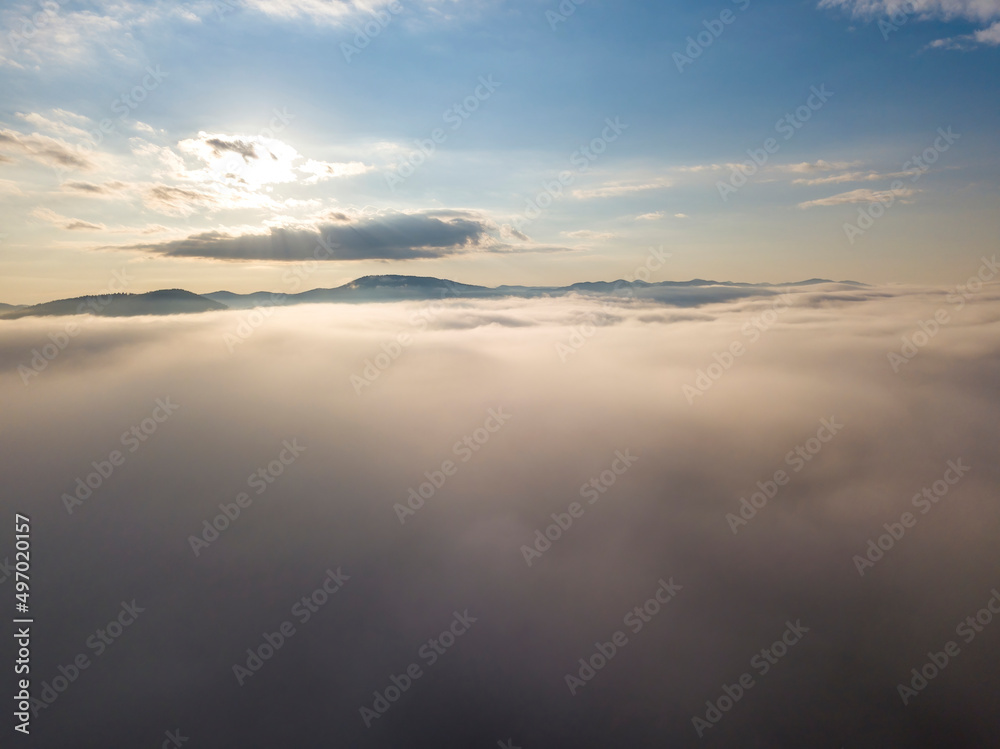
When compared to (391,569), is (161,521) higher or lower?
higher

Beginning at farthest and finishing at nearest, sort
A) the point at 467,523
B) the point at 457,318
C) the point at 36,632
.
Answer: the point at 457,318, the point at 467,523, the point at 36,632

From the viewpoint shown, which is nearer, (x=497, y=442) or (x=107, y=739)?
(x=107, y=739)

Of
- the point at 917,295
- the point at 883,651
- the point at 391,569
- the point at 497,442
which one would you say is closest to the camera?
the point at 883,651

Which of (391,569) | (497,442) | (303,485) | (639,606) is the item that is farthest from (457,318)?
(639,606)

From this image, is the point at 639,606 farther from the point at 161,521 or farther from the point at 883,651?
the point at 161,521

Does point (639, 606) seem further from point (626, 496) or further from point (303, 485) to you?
point (303, 485)

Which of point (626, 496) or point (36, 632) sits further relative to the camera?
point (626, 496)

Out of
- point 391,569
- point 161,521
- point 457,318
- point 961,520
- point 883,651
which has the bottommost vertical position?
point 883,651

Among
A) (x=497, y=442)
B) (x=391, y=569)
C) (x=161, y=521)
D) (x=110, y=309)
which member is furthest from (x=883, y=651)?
(x=110, y=309)

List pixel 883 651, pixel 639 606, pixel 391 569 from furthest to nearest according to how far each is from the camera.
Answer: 1. pixel 391 569
2. pixel 639 606
3. pixel 883 651
